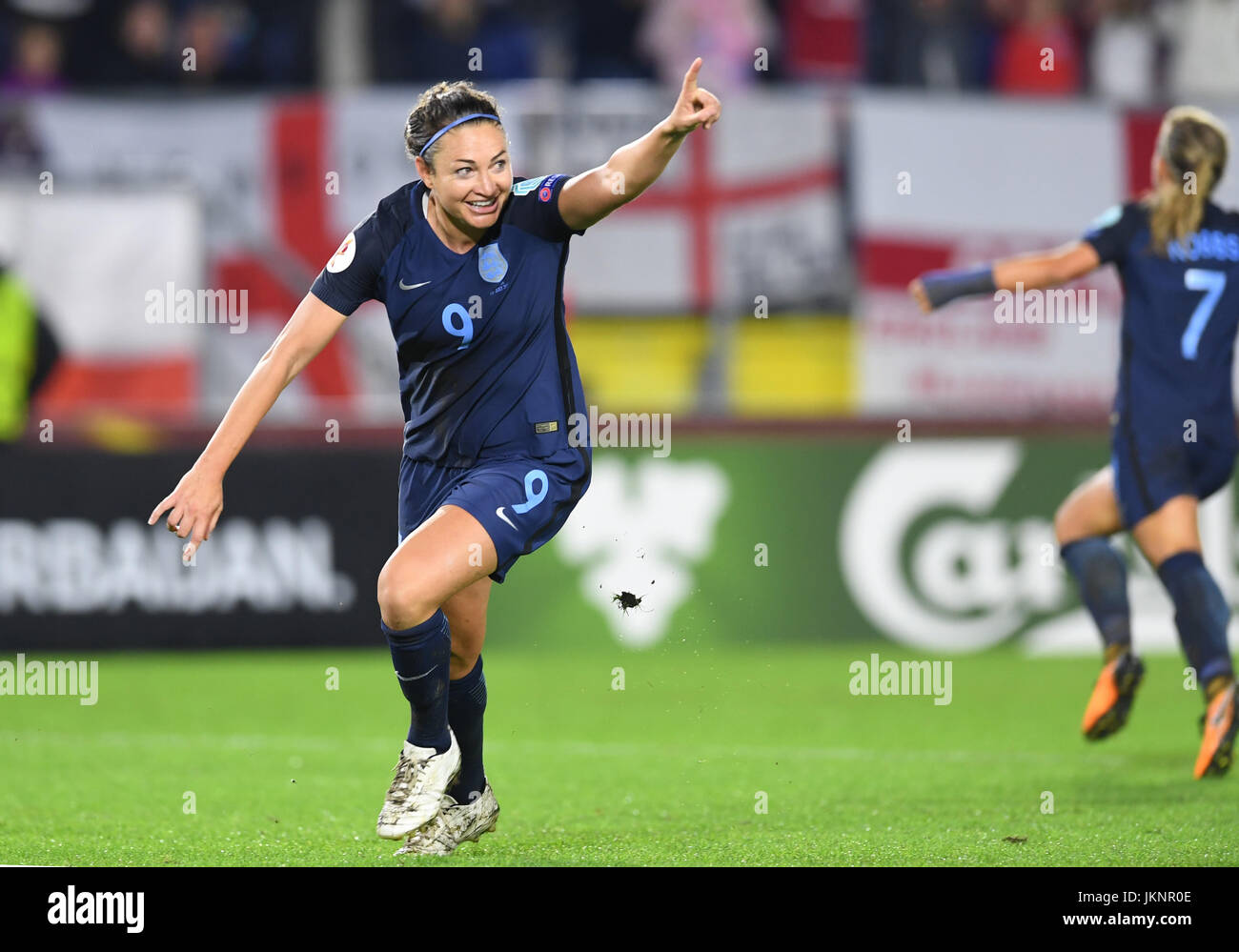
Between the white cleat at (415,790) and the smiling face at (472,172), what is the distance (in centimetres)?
154

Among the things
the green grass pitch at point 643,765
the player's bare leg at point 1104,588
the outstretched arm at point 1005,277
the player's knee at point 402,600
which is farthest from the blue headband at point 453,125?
the player's bare leg at point 1104,588

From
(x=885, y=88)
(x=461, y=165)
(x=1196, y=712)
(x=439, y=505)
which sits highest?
(x=885, y=88)

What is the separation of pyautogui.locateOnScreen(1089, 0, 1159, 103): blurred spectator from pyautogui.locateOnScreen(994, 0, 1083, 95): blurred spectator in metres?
0.16

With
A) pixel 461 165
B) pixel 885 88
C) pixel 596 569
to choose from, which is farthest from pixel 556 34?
pixel 461 165

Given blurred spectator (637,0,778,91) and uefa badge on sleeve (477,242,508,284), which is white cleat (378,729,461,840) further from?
blurred spectator (637,0,778,91)

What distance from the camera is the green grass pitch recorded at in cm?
558

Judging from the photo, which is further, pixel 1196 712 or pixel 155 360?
pixel 155 360

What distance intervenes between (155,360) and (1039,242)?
239 inches

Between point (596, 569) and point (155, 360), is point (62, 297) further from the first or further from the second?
point (596, 569)

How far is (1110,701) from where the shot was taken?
731cm

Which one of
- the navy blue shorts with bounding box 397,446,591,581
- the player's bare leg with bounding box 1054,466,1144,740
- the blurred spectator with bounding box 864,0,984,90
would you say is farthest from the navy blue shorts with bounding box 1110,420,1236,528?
the blurred spectator with bounding box 864,0,984,90

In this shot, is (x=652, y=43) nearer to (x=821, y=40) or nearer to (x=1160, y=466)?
(x=821, y=40)

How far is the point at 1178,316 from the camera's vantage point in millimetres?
7230
